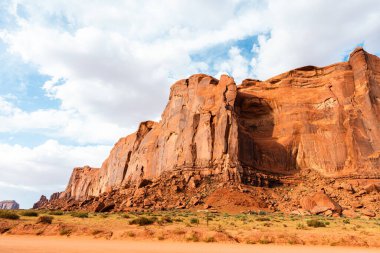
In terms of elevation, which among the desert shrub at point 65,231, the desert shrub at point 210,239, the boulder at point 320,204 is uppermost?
the boulder at point 320,204

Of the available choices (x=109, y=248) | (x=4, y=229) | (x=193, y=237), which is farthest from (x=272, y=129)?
(x=109, y=248)

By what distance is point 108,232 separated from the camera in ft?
49.1

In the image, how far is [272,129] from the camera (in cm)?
6550

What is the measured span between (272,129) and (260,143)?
19.5ft

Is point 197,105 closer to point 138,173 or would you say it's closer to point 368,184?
point 138,173

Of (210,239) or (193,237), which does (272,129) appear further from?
(193,237)

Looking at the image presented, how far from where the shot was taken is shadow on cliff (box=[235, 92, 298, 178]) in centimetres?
5584

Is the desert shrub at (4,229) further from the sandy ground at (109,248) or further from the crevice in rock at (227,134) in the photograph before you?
the crevice in rock at (227,134)

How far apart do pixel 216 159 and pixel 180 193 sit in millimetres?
9242

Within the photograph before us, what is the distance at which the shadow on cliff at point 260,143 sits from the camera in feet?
183

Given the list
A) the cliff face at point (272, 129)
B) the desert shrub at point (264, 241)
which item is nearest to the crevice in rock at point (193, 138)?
the cliff face at point (272, 129)

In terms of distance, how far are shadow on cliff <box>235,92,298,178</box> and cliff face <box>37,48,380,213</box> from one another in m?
0.20

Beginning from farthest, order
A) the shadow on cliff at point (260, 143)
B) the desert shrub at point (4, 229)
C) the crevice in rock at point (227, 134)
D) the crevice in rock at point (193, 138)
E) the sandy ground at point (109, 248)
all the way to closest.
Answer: the shadow on cliff at point (260, 143), the crevice in rock at point (193, 138), the crevice in rock at point (227, 134), the desert shrub at point (4, 229), the sandy ground at point (109, 248)

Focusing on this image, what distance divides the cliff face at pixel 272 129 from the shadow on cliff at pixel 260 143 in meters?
0.20
